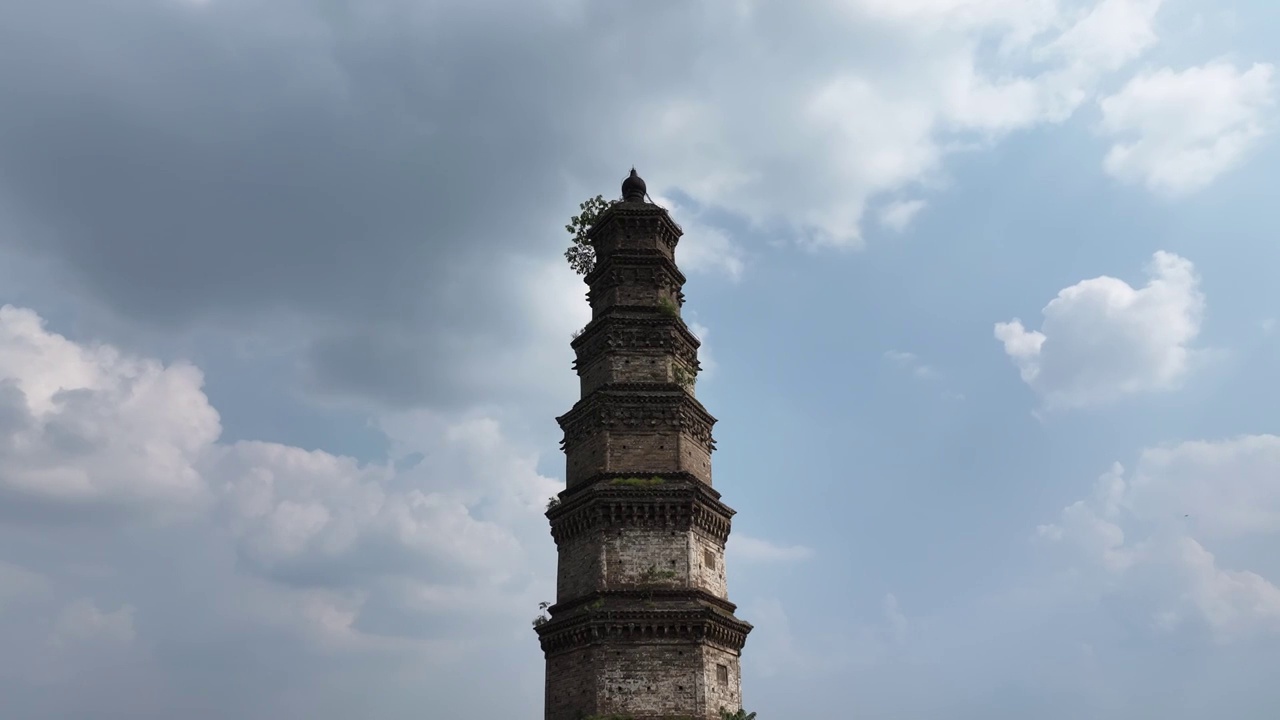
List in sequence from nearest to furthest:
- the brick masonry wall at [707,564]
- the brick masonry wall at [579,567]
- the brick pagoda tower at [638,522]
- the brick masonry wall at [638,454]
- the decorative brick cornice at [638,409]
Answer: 1. the brick pagoda tower at [638,522]
2. the brick masonry wall at [579,567]
3. the brick masonry wall at [707,564]
4. the brick masonry wall at [638,454]
5. the decorative brick cornice at [638,409]

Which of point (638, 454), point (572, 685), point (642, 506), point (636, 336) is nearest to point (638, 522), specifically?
point (642, 506)

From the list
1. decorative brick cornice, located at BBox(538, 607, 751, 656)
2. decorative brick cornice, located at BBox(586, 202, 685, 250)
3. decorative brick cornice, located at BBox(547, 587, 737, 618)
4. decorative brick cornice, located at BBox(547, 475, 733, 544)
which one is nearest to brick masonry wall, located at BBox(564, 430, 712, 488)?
decorative brick cornice, located at BBox(547, 475, 733, 544)

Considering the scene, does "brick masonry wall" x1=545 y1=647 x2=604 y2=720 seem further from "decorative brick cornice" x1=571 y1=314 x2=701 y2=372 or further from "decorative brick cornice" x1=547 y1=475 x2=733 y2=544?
"decorative brick cornice" x1=571 y1=314 x2=701 y2=372

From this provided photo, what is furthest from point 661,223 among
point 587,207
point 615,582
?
point 615,582

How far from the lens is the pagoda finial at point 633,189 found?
2138 inches

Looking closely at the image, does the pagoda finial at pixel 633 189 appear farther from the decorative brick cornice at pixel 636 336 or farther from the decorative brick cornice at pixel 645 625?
the decorative brick cornice at pixel 645 625

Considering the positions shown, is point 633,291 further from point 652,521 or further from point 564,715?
point 564,715

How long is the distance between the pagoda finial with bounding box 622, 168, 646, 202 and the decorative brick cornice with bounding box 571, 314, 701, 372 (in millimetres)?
8456

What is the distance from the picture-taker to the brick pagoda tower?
41.5 m

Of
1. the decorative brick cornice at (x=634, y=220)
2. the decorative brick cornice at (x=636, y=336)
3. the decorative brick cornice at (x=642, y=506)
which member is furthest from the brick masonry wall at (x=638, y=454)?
the decorative brick cornice at (x=634, y=220)

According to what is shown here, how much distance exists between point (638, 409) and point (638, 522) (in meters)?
6.10

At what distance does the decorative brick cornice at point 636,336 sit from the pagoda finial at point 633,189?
846 cm

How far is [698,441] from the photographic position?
48656mm

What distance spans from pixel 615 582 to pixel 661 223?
2076 cm
